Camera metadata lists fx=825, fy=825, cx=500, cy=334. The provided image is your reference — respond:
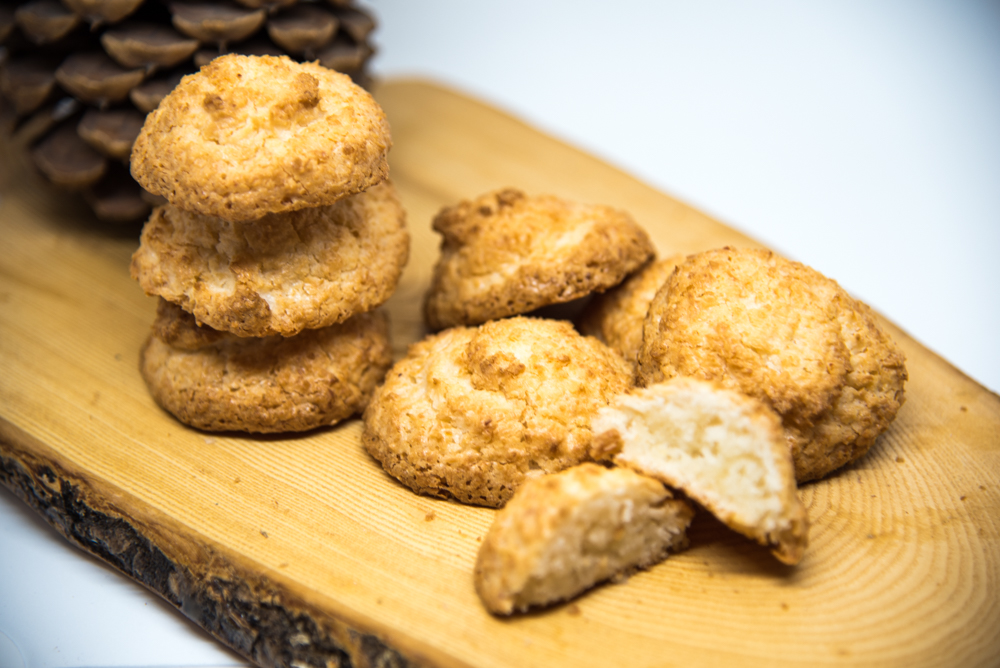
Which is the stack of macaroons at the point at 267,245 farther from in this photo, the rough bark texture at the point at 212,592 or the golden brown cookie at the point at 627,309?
the golden brown cookie at the point at 627,309

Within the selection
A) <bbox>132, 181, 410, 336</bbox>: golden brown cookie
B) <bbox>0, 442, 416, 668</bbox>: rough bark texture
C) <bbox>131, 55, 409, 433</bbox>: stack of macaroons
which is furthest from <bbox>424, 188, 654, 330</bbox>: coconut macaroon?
<bbox>0, 442, 416, 668</bbox>: rough bark texture

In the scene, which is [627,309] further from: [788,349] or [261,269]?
[261,269]

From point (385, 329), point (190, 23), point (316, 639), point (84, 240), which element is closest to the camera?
point (316, 639)

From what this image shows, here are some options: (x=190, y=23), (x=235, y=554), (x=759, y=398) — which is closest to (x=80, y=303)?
(x=190, y=23)

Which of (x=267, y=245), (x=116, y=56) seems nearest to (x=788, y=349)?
(x=267, y=245)

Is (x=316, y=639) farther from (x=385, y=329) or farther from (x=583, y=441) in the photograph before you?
(x=385, y=329)

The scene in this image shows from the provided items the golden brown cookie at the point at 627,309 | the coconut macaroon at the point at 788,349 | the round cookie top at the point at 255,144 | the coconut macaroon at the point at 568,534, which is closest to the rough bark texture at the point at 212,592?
the coconut macaroon at the point at 568,534
